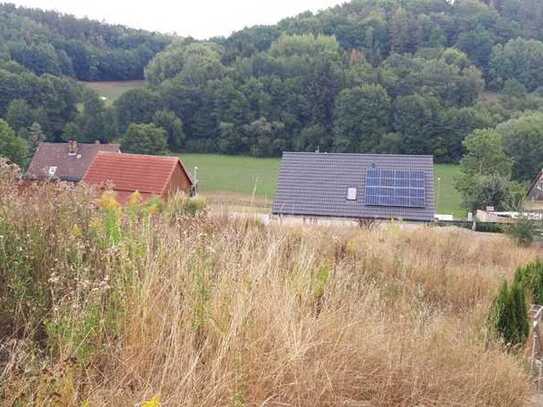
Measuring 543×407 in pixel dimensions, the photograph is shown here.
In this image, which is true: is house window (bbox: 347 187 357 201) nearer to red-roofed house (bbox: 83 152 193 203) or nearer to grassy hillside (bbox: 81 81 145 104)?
red-roofed house (bbox: 83 152 193 203)

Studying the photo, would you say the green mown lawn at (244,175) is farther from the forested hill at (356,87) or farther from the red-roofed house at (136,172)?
the red-roofed house at (136,172)

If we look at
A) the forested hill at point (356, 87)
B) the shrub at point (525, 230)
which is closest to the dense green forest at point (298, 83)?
the forested hill at point (356, 87)

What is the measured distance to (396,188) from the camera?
22531 millimetres

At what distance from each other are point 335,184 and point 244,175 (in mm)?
19865

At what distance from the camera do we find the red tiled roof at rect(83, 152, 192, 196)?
2153 centimetres

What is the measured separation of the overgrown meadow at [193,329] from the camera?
198 cm

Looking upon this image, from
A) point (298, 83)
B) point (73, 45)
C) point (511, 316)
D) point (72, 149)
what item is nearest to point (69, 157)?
point (72, 149)

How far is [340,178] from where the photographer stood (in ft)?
78.0

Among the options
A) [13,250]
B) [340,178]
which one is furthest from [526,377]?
[340,178]

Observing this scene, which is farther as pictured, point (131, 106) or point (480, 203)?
point (131, 106)

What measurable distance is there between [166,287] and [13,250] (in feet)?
2.52

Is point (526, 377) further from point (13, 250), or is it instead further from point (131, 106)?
point (131, 106)

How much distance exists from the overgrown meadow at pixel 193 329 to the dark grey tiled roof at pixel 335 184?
1809 centimetres

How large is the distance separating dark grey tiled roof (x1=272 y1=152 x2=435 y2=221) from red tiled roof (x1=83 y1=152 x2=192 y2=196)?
506cm
